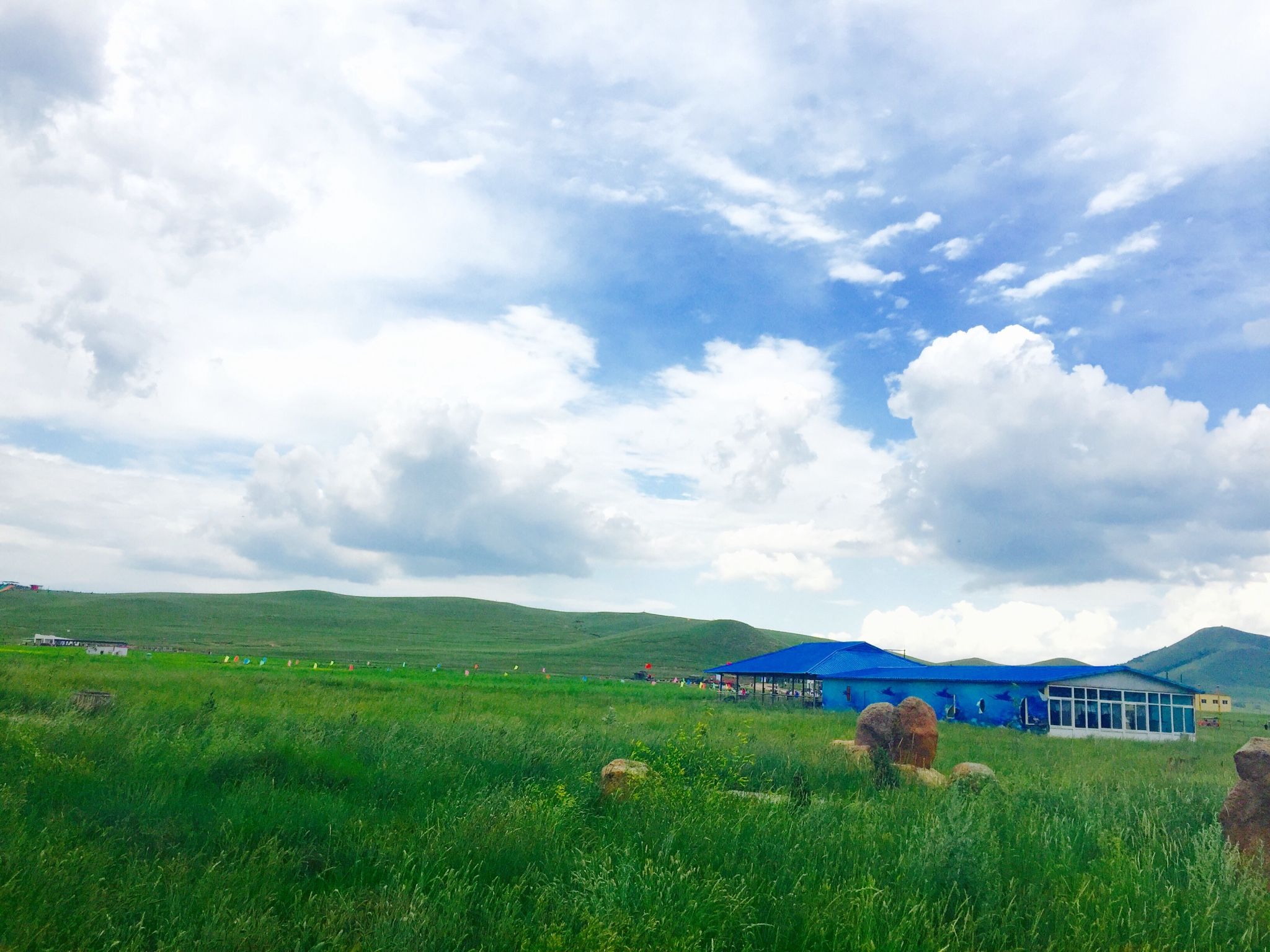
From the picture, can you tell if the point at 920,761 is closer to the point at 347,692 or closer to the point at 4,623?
the point at 347,692

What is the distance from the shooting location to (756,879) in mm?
7688

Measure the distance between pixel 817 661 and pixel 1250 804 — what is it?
169 feet

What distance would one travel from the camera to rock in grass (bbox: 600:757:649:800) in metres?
11.2

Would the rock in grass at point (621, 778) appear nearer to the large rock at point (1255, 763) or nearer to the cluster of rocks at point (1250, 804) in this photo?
the cluster of rocks at point (1250, 804)

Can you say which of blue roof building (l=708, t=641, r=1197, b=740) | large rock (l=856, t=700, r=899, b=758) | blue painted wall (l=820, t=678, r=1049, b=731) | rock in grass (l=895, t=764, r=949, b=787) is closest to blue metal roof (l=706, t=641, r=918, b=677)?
blue painted wall (l=820, t=678, r=1049, b=731)

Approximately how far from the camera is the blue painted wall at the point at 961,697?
42.5 metres

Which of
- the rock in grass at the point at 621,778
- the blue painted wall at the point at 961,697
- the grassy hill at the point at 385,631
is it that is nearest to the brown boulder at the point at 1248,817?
the rock in grass at the point at 621,778

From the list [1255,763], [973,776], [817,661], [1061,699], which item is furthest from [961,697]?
[1255,763]

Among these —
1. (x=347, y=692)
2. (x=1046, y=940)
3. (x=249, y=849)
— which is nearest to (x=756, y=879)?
(x=1046, y=940)

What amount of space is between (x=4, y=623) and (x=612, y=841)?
411 ft

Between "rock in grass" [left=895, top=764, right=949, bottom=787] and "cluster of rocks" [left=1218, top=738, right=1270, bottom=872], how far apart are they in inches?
191

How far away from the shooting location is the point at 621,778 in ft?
38.4

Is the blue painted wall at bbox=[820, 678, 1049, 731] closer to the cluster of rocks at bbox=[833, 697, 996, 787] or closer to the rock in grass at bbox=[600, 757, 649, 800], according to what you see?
the cluster of rocks at bbox=[833, 697, 996, 787]

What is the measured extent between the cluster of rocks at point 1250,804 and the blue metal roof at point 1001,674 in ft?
115
